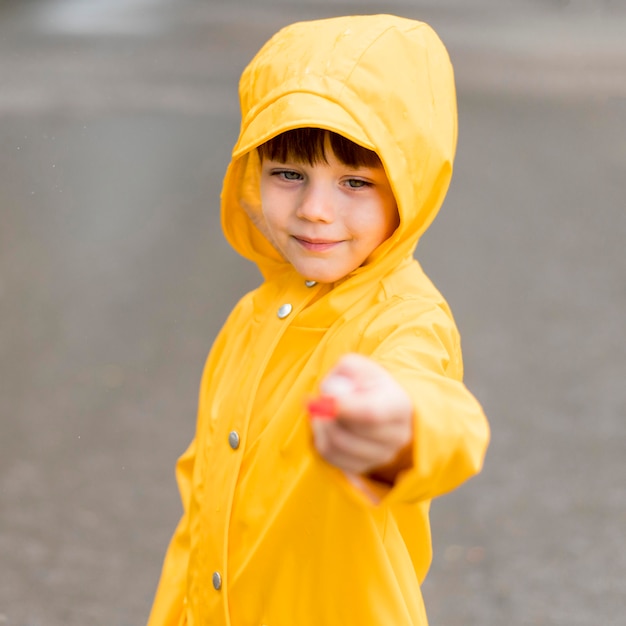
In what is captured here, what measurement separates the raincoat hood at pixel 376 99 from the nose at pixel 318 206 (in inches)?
3.8

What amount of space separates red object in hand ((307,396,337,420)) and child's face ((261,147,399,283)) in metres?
0.57

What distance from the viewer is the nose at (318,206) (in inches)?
61.7

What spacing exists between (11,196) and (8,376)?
2.53 metres

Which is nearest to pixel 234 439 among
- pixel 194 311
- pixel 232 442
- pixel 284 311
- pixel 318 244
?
pixel 232 442

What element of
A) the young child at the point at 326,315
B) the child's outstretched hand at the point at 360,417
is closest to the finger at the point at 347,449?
the child's outstretched hand at the point at 360,417

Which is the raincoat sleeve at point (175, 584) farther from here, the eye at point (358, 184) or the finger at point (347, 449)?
the finger at point (347, 449)

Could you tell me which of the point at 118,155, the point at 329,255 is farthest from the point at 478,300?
the point at 329,255

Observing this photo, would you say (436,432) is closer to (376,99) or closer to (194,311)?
(376,99)

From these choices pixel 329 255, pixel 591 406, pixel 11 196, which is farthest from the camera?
pixel 11 196

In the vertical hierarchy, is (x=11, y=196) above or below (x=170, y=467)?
above

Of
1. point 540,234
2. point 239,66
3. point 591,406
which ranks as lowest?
point 591,406

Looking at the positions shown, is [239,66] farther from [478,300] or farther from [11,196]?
[478,300]

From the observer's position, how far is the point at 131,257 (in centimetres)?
530

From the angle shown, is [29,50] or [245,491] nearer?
[245,491]
